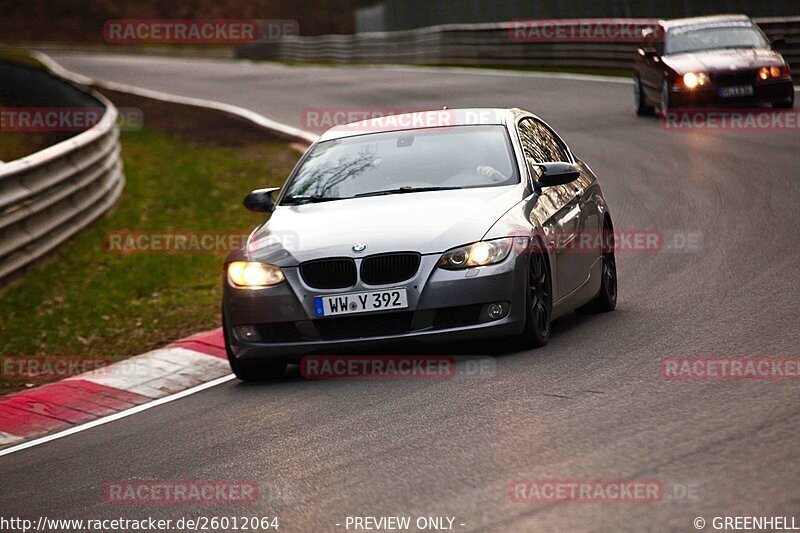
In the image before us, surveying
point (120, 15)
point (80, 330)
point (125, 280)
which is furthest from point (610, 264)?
point (120, 15)

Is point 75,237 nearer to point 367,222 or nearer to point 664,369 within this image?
point 367,222

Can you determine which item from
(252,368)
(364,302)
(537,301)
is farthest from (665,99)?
(364,302)

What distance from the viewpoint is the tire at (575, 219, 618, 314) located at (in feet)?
32.5

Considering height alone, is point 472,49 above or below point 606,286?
below

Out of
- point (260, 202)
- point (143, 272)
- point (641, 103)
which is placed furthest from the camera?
point (641, 103)

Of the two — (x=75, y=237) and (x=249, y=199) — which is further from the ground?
(x=249, y=199)

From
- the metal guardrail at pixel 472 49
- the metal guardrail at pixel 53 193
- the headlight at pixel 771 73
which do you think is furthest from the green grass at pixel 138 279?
the metal guardrail at pixel 472 49

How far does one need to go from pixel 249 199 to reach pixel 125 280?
4358 mm

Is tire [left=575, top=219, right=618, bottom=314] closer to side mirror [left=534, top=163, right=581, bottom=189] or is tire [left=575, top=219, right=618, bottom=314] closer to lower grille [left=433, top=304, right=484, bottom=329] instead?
side mirror [left=534, top=163, right=581, bottom=189]

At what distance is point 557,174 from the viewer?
9047 millimetres

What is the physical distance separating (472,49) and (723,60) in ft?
57.8

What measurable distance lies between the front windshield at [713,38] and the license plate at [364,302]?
15.1m

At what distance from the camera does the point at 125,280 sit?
13.5 metres

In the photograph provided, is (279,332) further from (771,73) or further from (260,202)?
(771,73)
